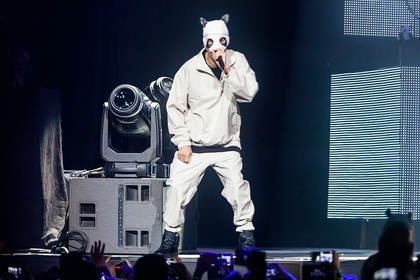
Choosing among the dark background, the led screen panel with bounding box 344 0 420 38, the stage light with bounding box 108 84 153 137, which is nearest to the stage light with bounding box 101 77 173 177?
the stage light with bounding box 108 84 153 137

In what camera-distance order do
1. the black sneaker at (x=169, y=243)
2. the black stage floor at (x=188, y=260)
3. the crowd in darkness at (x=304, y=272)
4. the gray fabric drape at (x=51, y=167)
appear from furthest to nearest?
the gray fabric drape at (x=51, y=167), the black sneaker at (x=169, y=243), the black stage floor at (x=188, y=260), the crowd in darkness at (x=304, y=272)

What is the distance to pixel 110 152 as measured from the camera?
199 inches

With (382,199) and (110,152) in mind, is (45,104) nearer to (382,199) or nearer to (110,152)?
(110,152)

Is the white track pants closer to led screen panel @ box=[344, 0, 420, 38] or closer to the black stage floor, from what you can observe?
the black stage floor

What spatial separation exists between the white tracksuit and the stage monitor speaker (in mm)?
196

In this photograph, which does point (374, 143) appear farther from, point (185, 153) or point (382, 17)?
point (185, 153)

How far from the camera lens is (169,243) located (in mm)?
4699

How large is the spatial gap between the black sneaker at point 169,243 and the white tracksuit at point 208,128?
0.05m

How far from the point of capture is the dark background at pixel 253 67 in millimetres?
6176

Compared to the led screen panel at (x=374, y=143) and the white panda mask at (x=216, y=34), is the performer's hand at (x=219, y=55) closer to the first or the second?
the white panda mask at (x=216, y=34)

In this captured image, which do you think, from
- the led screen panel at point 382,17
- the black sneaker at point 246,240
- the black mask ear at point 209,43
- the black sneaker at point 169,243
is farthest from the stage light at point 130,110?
the led screen panel at point 382,17

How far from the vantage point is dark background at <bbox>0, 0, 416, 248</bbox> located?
6176mm

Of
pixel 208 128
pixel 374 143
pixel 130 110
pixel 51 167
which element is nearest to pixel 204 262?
pixel 208 128

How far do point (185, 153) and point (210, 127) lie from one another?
25cm
